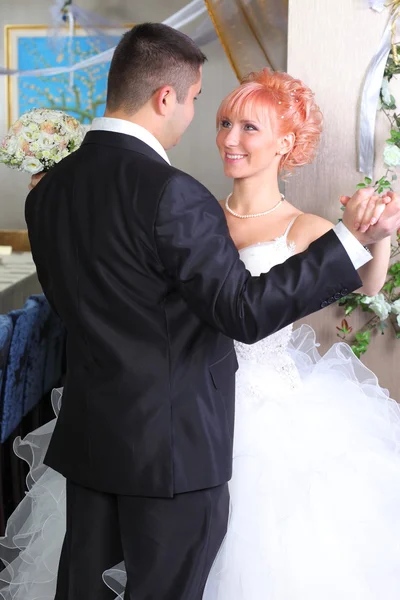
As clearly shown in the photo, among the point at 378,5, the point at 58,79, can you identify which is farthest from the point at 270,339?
the point at 58,79

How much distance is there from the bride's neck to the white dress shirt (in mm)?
698

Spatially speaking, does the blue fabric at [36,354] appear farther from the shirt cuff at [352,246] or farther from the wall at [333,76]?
the shirt cuff at [352,246]

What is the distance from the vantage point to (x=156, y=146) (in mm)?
1579

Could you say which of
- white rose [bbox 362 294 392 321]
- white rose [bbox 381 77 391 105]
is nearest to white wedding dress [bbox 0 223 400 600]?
white rose [bbox 362 294 392 321]

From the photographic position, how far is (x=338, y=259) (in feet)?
4.81

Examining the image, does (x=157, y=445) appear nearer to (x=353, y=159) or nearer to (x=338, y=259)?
(x=338, y=259)

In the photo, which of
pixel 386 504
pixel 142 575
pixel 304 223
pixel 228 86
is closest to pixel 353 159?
pixel 304 223

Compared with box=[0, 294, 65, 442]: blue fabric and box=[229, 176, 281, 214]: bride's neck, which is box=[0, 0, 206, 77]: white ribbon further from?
box=[229, 176, 281, 214]: bride's neck

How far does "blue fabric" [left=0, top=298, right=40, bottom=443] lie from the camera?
102 inches

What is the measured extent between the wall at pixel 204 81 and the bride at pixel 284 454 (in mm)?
3582

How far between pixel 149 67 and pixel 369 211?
527 millimetres

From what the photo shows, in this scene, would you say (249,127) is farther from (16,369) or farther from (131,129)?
(16,369)

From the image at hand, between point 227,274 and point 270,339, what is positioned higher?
point 227,274

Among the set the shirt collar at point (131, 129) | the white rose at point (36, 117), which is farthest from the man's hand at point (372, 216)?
the white rose at point (36, 117)
